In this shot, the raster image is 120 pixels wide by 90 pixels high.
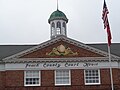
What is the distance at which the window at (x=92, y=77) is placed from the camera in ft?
123

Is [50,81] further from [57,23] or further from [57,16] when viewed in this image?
[57,16]

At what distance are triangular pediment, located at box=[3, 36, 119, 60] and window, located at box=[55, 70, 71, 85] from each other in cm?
177

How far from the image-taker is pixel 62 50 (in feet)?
124

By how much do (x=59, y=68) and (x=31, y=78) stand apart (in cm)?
325

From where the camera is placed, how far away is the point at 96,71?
3781cm

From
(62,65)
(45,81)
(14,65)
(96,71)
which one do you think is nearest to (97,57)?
(96,71)

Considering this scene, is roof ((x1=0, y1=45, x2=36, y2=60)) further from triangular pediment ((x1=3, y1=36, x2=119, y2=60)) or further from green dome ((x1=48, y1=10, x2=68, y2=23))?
green dome ((x1=48, y1=10, x2=68, y2=23))

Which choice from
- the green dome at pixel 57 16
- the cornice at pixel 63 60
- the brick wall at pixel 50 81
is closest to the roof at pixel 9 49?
the cornice at pixel 63 60

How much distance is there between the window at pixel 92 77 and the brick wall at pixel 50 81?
41cm

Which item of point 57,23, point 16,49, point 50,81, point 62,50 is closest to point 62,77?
point 50,81

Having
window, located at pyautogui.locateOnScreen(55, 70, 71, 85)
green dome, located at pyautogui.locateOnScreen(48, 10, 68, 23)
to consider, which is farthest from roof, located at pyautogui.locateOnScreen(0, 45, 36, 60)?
window, located at pyautogui.locateOnScreen(55, 70, 71, 85)

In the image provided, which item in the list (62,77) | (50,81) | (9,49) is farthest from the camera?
(9,49)

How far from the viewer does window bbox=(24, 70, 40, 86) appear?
37.0 metres

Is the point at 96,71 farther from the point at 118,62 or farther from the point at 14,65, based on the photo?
the point at 14,65
